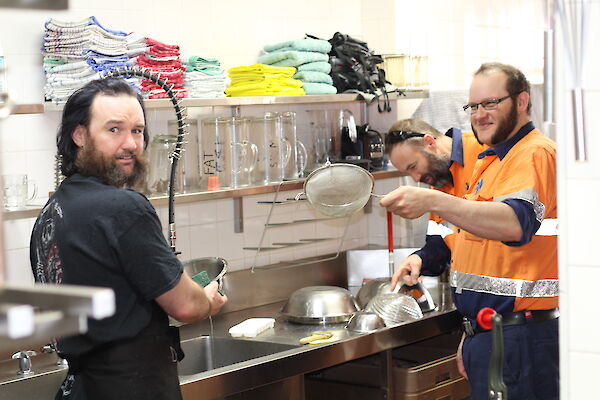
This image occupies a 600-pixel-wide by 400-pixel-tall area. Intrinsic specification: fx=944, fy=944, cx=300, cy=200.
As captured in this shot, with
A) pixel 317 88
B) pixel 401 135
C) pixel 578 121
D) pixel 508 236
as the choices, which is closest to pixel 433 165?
pixel 401 135

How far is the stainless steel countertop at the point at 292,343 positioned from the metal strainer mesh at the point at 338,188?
0.53m

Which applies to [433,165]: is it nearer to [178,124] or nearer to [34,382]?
[178,124]

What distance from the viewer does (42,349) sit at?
10.9 ft

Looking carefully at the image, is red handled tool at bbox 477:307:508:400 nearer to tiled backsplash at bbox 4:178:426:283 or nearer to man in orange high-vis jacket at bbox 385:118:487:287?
man in orange high-vis jacket at bbox 385:118:487:287

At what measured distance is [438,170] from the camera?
3.94 m

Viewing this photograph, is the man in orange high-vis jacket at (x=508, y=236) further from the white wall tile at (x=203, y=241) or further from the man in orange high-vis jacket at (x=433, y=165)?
the white wall tile at (x=203, y=241)

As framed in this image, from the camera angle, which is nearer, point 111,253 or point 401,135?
point 111,253

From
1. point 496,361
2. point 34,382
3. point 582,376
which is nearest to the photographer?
point 496,361

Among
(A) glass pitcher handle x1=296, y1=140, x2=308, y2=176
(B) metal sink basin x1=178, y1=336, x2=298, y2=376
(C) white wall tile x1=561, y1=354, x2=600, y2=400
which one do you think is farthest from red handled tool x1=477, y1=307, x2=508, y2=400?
(A) glass pitcher handle x1=296, y1=140, x2=308, y2=176

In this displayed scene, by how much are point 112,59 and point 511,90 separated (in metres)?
1.45

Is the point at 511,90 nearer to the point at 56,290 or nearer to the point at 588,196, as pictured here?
the point at 588,196

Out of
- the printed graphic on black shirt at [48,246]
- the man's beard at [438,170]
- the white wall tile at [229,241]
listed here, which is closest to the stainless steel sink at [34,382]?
the printed graphic on black shirt at [48,246]

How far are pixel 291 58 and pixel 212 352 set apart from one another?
53.6 inches

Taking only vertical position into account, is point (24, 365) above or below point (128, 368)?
below
